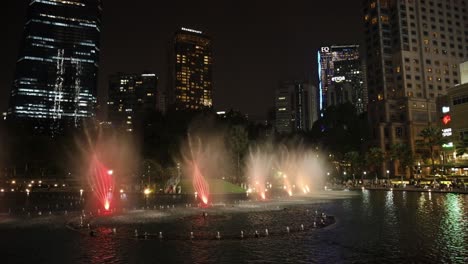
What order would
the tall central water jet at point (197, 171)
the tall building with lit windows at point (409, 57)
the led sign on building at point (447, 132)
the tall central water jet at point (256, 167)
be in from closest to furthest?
the tall central water jet at point (197, 171)
the tall central water jet at point (256, 167)
the led sign on building at point (447, 132)
the tall building with lit windows at point (409, 57)

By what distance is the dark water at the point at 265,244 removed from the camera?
52.6 feet

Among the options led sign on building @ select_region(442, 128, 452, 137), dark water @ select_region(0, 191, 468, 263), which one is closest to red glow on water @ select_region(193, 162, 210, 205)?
dark water @ select_region(0, 191, 468, 263)

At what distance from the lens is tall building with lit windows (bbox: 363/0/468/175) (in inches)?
4879

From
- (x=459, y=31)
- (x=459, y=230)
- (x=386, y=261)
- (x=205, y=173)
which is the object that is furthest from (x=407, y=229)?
(x=459, y=31)

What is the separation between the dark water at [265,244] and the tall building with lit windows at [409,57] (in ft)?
341

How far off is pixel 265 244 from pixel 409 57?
427 ft

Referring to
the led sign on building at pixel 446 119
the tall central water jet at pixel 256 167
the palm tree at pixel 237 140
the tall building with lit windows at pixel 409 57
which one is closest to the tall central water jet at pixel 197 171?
the palm tree at pixel 237 140

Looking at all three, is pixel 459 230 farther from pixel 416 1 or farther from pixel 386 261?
pixel 416 1

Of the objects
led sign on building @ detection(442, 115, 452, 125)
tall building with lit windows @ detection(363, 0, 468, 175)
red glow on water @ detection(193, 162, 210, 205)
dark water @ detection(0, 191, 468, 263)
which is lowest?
dark water @ detection(0, 191, 468, 263)

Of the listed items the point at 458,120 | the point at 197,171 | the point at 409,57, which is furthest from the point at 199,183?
the point at 409,57

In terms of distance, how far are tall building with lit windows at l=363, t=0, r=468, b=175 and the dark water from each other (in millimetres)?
104017

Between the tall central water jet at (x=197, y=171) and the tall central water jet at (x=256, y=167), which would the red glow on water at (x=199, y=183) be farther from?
the tall central water jet at (x=256, y=167)

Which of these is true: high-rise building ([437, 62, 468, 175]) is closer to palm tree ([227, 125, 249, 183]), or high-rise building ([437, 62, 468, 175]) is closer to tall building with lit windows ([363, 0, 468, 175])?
tall building with lit windows ([363, 0, 468, 175])

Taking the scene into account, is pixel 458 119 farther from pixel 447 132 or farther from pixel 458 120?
pixel 447 132
